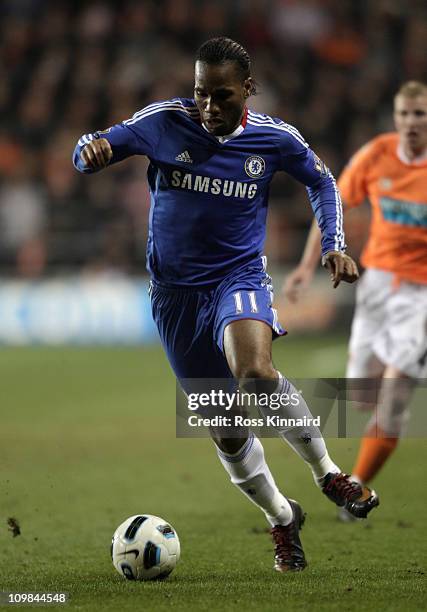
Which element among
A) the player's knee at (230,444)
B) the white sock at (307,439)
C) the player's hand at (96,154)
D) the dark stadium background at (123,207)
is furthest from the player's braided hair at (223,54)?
the dark stadium background at (123,207)

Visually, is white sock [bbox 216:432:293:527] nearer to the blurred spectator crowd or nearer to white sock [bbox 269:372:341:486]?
white sock [bbox 269:372:341:486]

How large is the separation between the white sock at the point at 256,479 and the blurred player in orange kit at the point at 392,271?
5.48 ft

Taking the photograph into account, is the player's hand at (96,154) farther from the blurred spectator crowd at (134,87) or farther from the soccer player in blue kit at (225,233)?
the blurred spectator crowd at (134,87)

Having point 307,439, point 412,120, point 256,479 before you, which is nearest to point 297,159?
point 307,439

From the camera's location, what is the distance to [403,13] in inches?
686

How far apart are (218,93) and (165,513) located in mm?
2695

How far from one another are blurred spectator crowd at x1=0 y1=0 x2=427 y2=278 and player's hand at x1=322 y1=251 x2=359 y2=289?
10.8 metres

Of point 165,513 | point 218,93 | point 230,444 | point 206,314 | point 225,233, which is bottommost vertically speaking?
point 165,513

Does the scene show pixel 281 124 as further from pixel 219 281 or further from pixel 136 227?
pixel 136 227

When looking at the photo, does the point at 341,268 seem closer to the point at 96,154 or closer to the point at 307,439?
the point at 307,439

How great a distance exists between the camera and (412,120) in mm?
6488

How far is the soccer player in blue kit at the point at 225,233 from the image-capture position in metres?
4.74

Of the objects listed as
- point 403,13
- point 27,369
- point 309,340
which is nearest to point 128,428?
point 27,369

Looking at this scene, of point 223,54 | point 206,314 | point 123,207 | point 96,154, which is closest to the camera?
point 96,154
